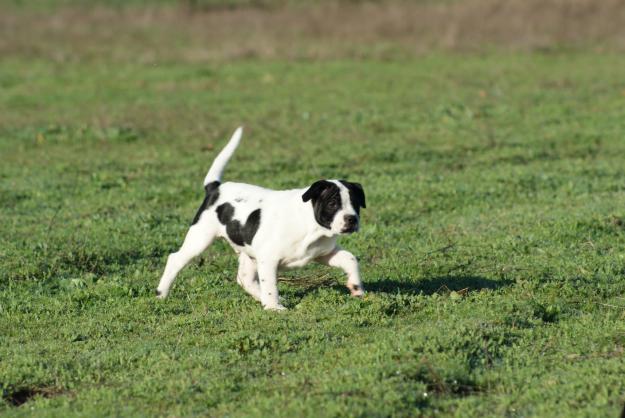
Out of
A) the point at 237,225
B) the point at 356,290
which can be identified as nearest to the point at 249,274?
the point at 237,225

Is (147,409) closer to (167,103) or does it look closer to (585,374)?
(585,374)

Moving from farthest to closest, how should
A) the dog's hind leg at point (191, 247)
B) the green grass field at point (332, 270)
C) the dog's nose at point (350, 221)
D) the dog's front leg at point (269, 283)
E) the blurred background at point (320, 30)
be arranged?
the blurred background at point (320, 30) < the dog's hind leg at point (191, 247) < the dog's front leg at point (269, 283) < the dog's nose at point (350, 221) < the green grass field at point (332, 270)

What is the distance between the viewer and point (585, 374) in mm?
7457

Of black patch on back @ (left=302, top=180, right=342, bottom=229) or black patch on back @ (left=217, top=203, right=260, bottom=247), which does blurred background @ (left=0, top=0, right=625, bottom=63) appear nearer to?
black patch on back @ (left=217, top=203, right=260, bottom=247)

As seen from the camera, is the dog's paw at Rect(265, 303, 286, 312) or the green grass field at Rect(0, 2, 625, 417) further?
the dog's paw at Rect(265, 303, 286, 312)

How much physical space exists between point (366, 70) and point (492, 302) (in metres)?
19.4

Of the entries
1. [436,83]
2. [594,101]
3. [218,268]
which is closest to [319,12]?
[436,83]

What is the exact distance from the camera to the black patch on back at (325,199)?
28.7ft

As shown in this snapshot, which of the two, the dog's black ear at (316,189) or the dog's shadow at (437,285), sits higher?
the dog's black ear at (316,189)

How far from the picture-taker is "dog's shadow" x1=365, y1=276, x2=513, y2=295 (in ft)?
32.6

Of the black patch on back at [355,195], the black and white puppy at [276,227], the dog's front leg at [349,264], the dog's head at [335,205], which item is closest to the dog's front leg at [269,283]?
the black and white puppy at [276,227]

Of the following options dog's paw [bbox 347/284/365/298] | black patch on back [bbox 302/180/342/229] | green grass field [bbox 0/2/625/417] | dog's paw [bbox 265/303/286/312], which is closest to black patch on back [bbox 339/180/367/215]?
black patch on back [bbox 302/180/342/229]

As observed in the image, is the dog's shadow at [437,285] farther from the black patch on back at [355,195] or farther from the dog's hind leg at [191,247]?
the dog's hind leg at [191,247]

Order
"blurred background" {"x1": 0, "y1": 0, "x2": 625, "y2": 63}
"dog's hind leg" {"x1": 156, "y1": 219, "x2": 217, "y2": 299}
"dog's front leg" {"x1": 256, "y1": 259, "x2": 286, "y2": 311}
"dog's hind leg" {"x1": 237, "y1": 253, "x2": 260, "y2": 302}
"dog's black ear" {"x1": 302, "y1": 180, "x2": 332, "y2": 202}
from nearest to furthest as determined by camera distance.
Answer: "dog's black ear" {"x1": 302, "y1": 180, "x2": 332, "y2": 202}, "dog's front leg" {"x1": 256, "y1": 259, "x2": 286, "y2": 311}, "dog's hind leg" {"x1": 156, "y1": 219, "x2": 217, "y2": 299}, "dog's hind leg" {"x1": 237, "y1": 253, "x2": 260, "y2": 302}, "blurred background" {"x1": 0, "y1": 0, "x2": 625, "y2": 63}
